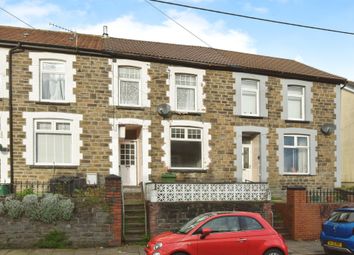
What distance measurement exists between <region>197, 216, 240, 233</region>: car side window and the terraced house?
8.92 m

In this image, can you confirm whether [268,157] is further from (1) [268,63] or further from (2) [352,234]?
(2) [352,234]

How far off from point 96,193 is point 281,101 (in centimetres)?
1145

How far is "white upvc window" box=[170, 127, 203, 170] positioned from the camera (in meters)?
22.7

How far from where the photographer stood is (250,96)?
24.4 metres

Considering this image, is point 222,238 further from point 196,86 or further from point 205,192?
point 196,86

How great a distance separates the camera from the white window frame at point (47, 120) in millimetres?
20359

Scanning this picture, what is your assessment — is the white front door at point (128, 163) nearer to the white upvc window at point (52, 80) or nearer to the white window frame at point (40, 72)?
the white window frame at point (40, 72)

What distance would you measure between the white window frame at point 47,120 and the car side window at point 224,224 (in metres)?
9.38

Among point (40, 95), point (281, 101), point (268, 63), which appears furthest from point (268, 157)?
point (40, 95)

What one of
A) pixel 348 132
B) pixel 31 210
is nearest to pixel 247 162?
pixel 348 132

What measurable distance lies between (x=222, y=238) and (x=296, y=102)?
14.2 metres

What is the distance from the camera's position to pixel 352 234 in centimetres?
1436

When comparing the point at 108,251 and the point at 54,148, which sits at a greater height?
the point at 54,148

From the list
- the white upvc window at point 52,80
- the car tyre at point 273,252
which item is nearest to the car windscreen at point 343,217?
the car tyre at point 273,252
